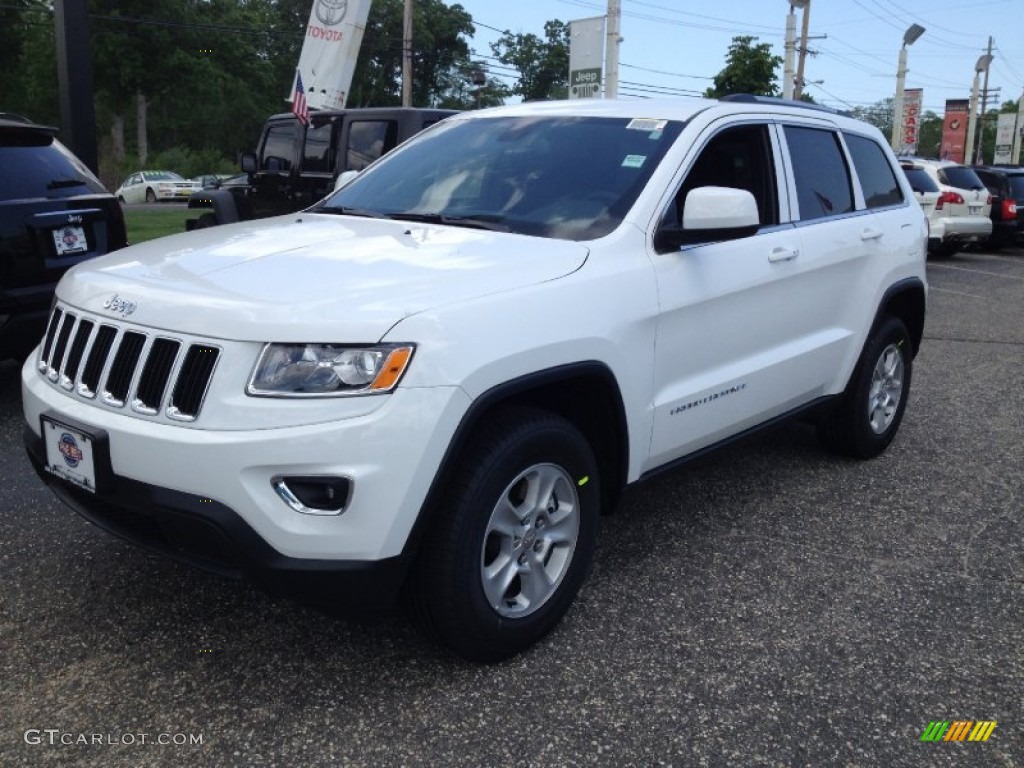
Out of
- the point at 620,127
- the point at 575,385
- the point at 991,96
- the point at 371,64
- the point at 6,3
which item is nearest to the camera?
the point at 575,385

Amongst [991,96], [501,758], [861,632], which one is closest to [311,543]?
[501,758]

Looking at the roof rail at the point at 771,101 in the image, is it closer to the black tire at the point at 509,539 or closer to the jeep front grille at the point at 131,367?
the black tire at the point at 509,539

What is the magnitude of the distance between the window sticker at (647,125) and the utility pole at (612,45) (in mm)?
14900

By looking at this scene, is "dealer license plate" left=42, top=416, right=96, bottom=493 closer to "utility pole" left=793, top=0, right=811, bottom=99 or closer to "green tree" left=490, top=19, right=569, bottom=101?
"utility pole" left=793, top=0, right=811, bottom=99

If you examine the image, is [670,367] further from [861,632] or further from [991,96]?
[991,96]

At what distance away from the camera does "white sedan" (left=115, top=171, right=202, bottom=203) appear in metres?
39.8

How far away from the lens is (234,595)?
11.3 ft

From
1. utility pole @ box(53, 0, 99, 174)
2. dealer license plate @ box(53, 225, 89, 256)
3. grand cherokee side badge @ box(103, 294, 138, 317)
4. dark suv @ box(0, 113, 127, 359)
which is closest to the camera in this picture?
grand cherokee side badge @ box(103, 294, 138, 317)

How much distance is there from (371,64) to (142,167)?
886 inches

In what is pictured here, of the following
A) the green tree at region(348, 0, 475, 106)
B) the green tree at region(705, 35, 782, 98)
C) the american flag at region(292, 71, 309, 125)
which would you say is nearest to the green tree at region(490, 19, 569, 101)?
the green tree at region(348, 0, 475, 106)

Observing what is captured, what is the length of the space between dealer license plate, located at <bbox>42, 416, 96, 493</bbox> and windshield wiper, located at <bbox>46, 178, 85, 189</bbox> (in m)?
3.18

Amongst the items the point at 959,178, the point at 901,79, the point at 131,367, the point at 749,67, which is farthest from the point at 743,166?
the point at 901,79

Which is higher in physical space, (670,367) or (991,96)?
(991,96)

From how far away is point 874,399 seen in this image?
511 centimetres
